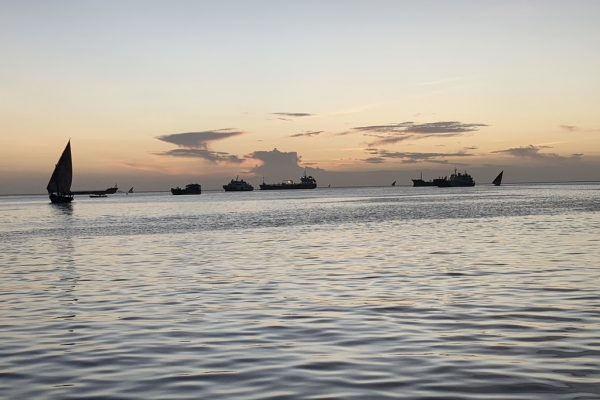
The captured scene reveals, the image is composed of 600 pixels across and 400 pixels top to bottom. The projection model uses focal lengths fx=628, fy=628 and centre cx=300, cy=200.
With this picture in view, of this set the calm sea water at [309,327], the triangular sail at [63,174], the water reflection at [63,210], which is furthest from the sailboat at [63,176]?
the calm sea water at [309,327]

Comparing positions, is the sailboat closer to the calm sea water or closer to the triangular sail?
the triangular sail

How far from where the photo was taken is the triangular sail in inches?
4717

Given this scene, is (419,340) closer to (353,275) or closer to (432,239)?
(353,275)

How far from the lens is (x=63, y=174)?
126 meters

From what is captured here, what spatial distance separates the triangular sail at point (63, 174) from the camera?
11981cm

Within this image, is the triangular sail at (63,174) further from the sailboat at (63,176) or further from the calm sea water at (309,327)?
the calm sea water at (309,327)

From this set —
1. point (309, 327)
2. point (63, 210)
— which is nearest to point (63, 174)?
point (63, 210)

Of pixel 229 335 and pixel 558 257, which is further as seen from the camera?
pixel 558 257

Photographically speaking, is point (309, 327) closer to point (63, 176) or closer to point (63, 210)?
point (63, 176)

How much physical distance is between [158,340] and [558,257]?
68.4ft

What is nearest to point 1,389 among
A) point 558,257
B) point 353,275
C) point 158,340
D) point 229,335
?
point 158,340

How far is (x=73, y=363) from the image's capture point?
11.9 meters

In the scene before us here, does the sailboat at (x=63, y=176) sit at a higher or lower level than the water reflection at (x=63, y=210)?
higher

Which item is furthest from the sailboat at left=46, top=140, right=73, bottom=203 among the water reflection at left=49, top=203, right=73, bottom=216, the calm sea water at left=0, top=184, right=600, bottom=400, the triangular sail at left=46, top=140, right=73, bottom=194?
the calm sea water at left=0, top=184, right=600, bottom=400
